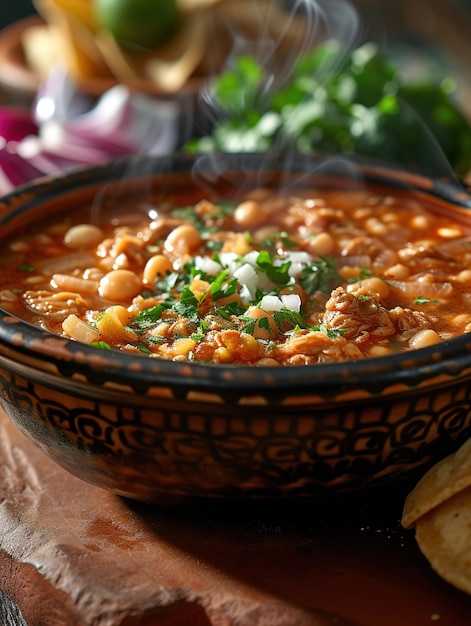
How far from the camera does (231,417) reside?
82.9 inches

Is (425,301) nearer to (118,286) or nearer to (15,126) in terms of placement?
(118,286)

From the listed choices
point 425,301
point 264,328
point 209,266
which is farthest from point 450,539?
point 209,266

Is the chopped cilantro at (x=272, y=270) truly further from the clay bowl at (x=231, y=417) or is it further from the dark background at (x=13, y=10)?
the dark background at (x=13, y=10)

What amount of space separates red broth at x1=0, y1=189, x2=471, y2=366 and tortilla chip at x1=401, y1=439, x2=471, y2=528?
36cm

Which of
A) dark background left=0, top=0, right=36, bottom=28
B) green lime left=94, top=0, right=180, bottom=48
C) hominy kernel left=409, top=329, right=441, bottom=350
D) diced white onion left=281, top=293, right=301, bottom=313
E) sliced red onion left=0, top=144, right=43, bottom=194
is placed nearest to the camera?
hominy kernel left=409, top=329, right=441, bottom=350

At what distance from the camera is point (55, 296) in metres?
2.85

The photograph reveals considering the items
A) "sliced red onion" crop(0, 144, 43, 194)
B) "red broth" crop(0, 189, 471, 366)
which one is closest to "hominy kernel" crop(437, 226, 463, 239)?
"red broth" crop(0, 189, 471, 366)

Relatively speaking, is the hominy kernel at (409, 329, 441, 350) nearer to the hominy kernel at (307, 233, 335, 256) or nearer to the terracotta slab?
the terracotta slab

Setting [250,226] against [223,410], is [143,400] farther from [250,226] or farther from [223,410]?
[250,226]

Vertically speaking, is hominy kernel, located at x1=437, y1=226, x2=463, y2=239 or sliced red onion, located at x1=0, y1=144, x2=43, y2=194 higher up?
sliced red onion, located at x1=0, y1=144, x2=43, y2=194

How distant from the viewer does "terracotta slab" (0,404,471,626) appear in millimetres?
2234

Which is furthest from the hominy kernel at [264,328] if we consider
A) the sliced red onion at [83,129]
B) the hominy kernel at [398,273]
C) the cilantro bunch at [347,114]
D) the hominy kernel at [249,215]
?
the sliced red onion at [83,129]

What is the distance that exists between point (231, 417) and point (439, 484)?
61 centimetres

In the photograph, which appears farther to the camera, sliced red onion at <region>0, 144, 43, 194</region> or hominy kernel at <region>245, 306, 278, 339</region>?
sliced red onion at <region>0, 144, 43, 194</region>
